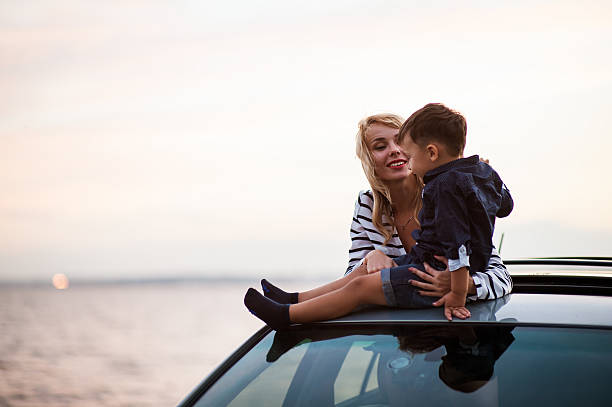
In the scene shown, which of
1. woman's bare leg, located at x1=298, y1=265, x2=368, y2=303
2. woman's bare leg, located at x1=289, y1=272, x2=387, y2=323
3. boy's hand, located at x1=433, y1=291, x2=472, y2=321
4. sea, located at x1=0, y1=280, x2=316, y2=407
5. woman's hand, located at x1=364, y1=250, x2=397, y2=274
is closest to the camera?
boy's hand, located at x1=433, y1=291, x2=472, y2=321

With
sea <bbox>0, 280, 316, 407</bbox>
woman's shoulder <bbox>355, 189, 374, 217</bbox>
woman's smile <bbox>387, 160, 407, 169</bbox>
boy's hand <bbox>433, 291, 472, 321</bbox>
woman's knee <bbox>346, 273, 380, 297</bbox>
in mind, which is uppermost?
woman's smile <bbox>387, 160, 407, 169</bbox>

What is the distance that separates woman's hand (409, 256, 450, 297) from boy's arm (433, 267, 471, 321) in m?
0.05

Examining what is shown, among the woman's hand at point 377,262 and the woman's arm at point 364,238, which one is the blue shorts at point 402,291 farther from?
the woman's arm at point 364,238

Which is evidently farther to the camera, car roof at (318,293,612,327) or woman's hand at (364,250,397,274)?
woman's hand at (364,250,397,274)

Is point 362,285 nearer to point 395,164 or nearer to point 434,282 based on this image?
point 434,282

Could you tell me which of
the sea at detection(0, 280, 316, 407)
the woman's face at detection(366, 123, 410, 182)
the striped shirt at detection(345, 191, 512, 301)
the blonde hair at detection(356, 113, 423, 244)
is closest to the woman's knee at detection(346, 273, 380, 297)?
the striped shirt at detection(345, 191, 512, 301)

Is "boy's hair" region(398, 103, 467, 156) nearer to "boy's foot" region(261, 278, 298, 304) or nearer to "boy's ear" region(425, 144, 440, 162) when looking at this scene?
"boy's ear" region(425, 144, 440, 162)

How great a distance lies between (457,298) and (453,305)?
0.04m

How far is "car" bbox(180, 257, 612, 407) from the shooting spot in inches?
73.2

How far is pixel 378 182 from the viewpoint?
3340 mm

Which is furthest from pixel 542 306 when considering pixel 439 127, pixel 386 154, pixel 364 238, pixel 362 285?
pixel 386 154

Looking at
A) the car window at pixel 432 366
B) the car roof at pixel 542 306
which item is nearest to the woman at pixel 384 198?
the car roof at pixel 542 306

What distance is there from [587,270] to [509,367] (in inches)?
42.3

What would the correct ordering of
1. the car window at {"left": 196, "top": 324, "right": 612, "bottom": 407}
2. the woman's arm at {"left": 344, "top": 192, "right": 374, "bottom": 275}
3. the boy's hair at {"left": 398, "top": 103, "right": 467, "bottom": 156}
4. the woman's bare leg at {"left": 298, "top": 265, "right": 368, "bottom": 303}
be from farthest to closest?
the woman's arm at {"left": 344, "top": 192, "right": 374, "bottom": 275} → the woman's bare leg at {"left": 298, "top": 265, "right": 368, "bottom": 303} → the boy's hair at {"left": 398, "top": 103, "right": 467, "bottom": 156} → the car window at {"left": 196, "top": 324, "right": 612, "bottom": 407}
